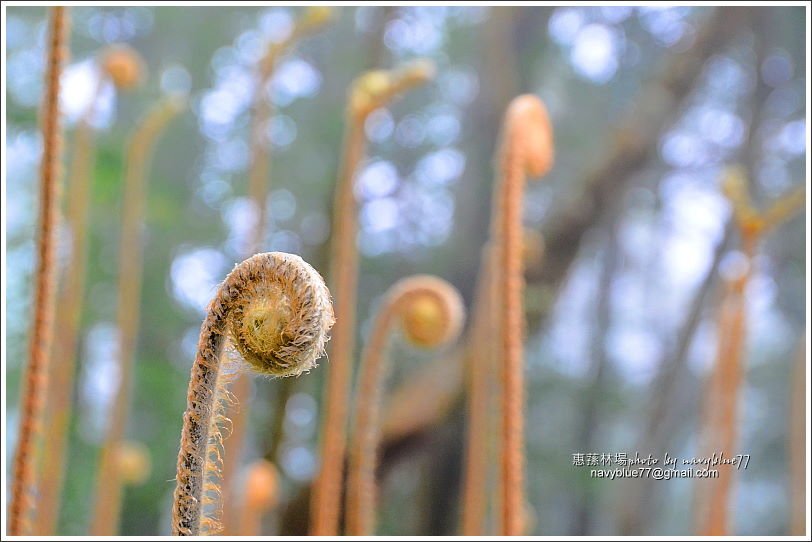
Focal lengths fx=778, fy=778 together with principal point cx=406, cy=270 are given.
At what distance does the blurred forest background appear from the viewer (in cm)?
127

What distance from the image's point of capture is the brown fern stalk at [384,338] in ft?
1.47

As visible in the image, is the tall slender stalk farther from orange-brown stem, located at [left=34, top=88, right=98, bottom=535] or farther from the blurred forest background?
the blurred forest background

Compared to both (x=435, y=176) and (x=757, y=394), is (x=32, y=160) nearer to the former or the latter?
(x=435, y=176)

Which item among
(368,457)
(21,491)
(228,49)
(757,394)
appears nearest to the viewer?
(21,491)

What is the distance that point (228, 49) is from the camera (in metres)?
1.75

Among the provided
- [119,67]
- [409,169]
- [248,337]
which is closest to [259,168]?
[119,67]

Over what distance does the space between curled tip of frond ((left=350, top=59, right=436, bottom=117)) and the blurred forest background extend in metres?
0.58

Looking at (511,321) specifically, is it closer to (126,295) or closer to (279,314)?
(279,314)

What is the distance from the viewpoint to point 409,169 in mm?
1938

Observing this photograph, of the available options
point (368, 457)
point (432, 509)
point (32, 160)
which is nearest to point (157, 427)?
point (32, 160)

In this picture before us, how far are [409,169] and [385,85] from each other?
1465 millimetres

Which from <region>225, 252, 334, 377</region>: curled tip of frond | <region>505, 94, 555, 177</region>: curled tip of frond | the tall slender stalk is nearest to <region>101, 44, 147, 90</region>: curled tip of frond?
the tall slender stalk

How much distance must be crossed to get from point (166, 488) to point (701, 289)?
1154 mm

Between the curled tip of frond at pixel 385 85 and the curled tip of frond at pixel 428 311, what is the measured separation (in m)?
0.11
